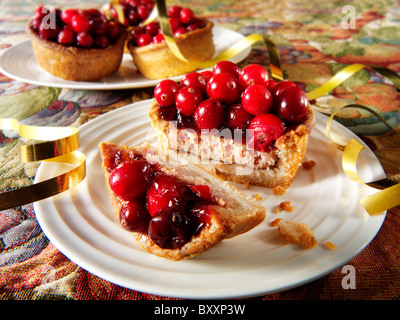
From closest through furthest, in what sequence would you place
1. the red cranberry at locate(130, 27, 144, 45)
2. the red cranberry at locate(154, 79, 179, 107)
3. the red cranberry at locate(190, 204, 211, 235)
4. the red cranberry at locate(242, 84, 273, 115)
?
1. the red cranberry at locate(190, 204, 211, 235)
2. the red cranberry at locate(242, 84, 273, 115)
3. the red cranberry at locate(154, 79, 179, 107)
4. the red cranberry at locate(130, 27, 144, 45)

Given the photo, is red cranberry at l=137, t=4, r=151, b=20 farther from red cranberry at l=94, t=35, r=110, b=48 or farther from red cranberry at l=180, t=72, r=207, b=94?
red cranberry at l=180, t=72, r=207, b=94

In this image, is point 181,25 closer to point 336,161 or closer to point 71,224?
point 336,161

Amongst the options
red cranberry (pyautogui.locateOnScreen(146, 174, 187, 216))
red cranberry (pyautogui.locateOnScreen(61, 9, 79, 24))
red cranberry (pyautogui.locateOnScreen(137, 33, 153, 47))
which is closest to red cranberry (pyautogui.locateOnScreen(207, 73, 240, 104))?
red cranberry (pyautogui.locateOnScreen(146, 174, 187, 216))

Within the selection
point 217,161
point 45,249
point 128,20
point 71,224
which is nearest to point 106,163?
point 71,224

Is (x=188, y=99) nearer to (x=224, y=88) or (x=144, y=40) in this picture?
(x=224, y=88)

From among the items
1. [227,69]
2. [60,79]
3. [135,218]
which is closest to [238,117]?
[227,69]

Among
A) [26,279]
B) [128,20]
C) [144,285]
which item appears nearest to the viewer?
[144,285]

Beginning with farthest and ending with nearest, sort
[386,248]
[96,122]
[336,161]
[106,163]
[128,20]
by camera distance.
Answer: [128,20] < [96,122] < [336,161] < [106,163] < [386,248]
